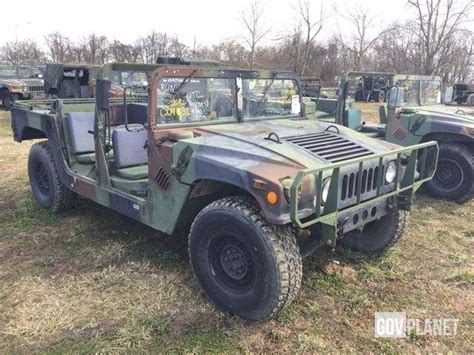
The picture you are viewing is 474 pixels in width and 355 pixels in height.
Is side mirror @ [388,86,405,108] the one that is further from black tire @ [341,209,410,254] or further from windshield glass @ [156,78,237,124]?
windshield glass @ [156,78,237,124]

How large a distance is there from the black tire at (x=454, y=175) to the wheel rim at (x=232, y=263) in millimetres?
4325

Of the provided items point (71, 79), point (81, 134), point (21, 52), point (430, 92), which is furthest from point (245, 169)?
point (21, 52)

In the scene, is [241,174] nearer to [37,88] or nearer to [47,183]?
[47,183]

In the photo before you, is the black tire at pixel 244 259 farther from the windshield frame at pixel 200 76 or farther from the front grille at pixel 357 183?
the windshield frame at pixel 200 76

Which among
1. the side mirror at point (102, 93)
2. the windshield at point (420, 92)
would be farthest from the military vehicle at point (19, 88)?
the side mirror at point (102, 93)

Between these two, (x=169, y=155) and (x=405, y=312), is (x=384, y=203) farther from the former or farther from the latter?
(x=169, y=155)

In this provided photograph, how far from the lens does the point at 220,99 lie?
4.12m

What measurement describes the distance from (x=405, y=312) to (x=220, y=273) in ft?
4.68

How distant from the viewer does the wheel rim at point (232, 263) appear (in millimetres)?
3234

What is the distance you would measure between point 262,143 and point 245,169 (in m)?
0.48

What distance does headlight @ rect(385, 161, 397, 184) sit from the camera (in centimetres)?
363

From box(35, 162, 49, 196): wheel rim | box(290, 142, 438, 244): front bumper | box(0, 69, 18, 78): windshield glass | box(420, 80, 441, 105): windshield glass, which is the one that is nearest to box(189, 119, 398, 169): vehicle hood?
box(290, 142, 438, 244): front bumper

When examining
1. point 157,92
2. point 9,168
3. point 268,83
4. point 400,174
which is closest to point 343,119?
point 268,83

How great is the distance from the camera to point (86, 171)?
493cm
